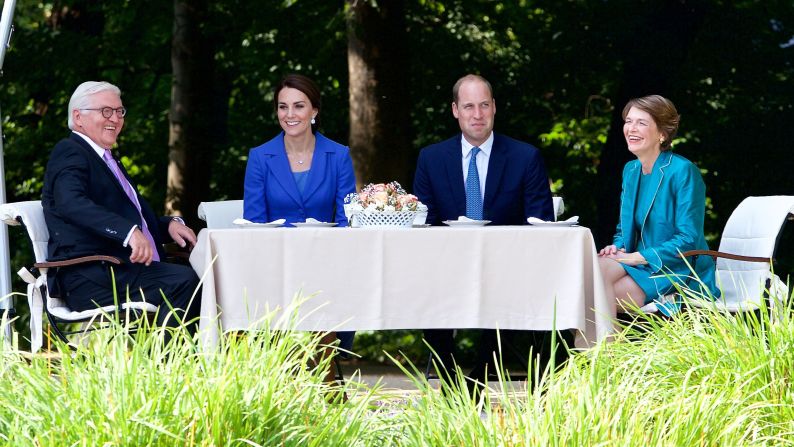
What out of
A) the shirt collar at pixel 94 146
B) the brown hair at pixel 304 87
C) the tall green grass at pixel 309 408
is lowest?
the tall green grass at pixel 309 408

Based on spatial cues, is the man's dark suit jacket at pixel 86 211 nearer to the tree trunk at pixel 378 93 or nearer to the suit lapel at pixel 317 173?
the suit lapel at pixel 317 173

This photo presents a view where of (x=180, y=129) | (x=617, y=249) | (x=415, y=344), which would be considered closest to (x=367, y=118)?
(x=415, y=344)

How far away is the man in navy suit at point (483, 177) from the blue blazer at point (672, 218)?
0.51 metres

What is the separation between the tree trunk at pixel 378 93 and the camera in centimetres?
916

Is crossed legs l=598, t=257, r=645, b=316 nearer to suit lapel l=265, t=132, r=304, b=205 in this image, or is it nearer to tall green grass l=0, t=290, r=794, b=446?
suit lapel l=265, t=132, r=304, b=205

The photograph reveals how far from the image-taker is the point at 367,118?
9211 millimetres

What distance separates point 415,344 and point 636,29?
3.76m

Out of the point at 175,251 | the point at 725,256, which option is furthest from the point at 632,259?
the point at 175,251

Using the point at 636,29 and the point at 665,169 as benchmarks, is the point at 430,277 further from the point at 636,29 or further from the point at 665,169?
the point at 636,29

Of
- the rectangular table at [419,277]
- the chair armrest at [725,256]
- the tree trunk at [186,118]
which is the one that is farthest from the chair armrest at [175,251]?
the tree trunk at [186,118]

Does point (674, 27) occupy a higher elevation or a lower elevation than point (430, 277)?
higher

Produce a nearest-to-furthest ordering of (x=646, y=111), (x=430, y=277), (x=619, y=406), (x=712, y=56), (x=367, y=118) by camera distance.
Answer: (x=619, y=406) < (x=430, y=277) < (x=646, y=111) < (x=367, y=118) < (x=712, y=56)

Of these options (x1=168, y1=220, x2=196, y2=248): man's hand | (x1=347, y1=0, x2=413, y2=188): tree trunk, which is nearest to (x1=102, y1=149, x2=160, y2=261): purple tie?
(x1=168, y1=220, x2=196, y2=248): man's hand

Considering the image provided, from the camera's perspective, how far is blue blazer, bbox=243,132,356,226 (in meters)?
6.04
